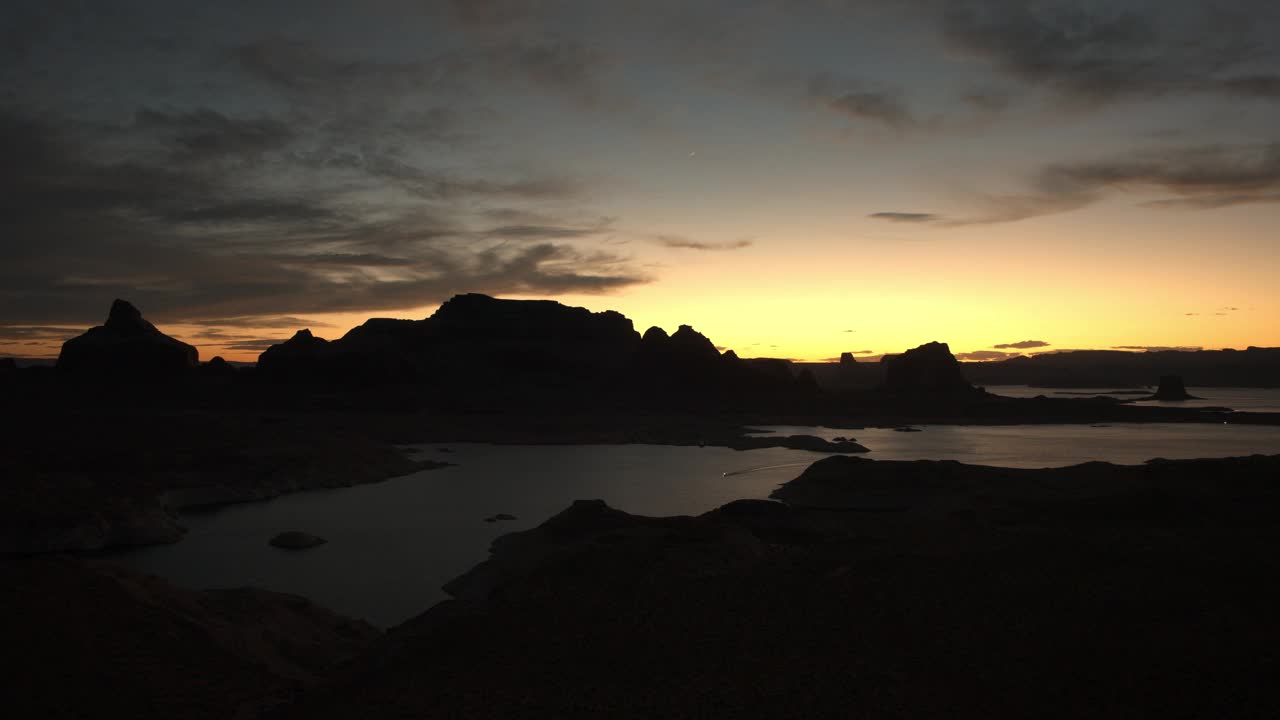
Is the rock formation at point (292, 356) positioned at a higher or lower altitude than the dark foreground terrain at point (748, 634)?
higher

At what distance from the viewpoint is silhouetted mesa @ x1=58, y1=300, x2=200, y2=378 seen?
13312 cm

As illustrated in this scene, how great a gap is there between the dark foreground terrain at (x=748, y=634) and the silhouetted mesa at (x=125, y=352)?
12780 centimetres

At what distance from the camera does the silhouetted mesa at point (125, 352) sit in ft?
437

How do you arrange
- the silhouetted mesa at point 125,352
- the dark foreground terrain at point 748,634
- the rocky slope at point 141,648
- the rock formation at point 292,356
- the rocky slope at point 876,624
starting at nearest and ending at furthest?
1. the rocky slope at point 876,624
2. the dark foreground terrain at point 748,634
3. the rocky slope at point 141,648
4. the silhouetted mesa at point 125,352
5. the rock formation at point 292,356

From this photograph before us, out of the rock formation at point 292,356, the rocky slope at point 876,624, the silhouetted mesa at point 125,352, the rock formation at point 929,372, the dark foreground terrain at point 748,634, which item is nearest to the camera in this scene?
the rocky slope at point 876,624

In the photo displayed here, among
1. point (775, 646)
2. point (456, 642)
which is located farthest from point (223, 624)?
point (775, 646)

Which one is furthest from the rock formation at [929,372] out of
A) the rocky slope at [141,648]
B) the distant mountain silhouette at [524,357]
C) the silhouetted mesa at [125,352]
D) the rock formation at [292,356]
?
the rocky slope at [141,648]

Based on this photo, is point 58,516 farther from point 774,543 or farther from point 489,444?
point 489,444

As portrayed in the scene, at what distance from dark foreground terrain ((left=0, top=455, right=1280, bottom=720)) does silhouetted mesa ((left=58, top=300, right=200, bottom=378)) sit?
419ft

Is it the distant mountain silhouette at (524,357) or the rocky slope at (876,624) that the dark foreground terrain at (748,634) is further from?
the distant mountain silhouette at (524,357)

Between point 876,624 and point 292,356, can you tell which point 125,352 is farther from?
point 876,624

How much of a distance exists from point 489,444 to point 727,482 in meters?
49.1

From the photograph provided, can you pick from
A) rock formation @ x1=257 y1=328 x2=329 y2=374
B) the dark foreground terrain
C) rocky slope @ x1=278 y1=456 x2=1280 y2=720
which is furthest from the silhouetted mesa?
the dark foreground terrain

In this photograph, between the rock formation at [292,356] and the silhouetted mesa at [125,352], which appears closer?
the silhouetted mesa at [125,352]
